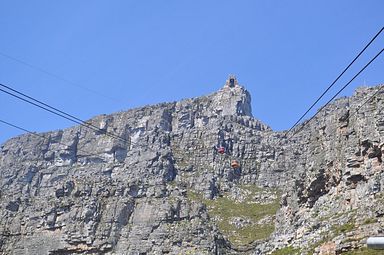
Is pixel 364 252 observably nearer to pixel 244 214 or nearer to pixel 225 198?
pixel 244 214

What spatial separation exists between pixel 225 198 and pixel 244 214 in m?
15.7

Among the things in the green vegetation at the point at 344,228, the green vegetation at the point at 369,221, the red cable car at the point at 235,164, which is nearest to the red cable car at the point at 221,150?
the red cable car at the point at 235,164

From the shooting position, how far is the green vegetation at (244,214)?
120812mm

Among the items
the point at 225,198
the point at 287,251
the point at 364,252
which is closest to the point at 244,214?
the point at 225,198

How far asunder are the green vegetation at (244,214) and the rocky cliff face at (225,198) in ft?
0.86

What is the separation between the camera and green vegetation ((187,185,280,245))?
4756 inches

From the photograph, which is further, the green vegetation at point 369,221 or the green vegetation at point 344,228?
the green vegetation at point 344,228

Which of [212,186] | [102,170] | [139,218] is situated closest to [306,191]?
[139,218]

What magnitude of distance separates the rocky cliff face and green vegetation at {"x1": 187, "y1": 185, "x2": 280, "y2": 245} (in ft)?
0.86

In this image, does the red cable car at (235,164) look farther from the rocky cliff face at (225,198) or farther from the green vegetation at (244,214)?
the green vegetation at (244,214)

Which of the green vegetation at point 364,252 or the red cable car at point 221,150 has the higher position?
the red cable car at point 221,150

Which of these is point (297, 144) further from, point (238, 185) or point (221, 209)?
point (221, 209)

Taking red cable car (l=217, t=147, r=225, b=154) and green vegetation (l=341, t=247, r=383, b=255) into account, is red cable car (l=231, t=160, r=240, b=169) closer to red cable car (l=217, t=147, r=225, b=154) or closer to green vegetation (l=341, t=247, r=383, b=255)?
red cable car (l=217, t=147, r=225, b=154)

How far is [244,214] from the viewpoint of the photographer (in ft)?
445
